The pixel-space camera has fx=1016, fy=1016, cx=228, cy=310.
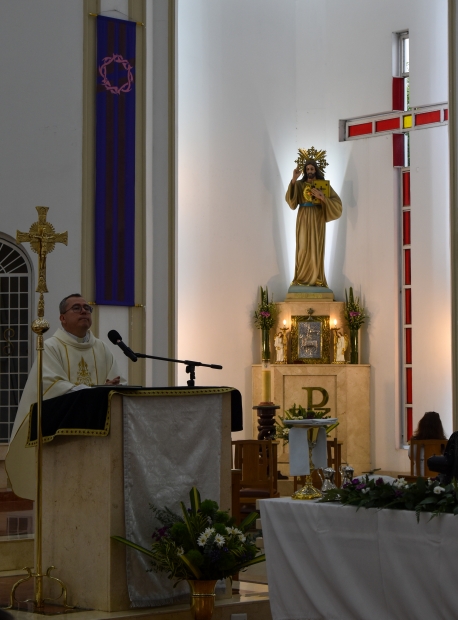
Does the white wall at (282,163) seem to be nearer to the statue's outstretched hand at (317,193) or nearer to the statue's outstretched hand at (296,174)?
the statue's outstretched hand at (296,174)

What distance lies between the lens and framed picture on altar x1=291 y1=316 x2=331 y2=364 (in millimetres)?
13617

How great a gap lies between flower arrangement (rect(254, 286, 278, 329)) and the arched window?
371 centimetres

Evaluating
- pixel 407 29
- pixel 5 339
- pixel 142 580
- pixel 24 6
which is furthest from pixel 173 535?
pixel 407 29

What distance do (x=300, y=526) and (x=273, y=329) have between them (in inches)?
335

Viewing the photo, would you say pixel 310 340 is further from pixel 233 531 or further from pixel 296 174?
pixel 233 531

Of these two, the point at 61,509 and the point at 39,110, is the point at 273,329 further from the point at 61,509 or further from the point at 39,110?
the point at 61,509

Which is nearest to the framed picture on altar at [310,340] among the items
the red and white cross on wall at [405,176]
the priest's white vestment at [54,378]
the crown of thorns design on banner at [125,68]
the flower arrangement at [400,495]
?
the red and white cross on wall at [405,176]

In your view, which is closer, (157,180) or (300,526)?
(300,526)

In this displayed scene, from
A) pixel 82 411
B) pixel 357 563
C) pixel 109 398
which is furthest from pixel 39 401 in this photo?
pixel 357 563

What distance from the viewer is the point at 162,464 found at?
579 centimetres

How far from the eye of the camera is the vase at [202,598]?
549cm

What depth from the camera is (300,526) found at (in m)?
5.44

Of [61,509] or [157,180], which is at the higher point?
[157,180]

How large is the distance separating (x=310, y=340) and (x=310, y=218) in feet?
5.56
